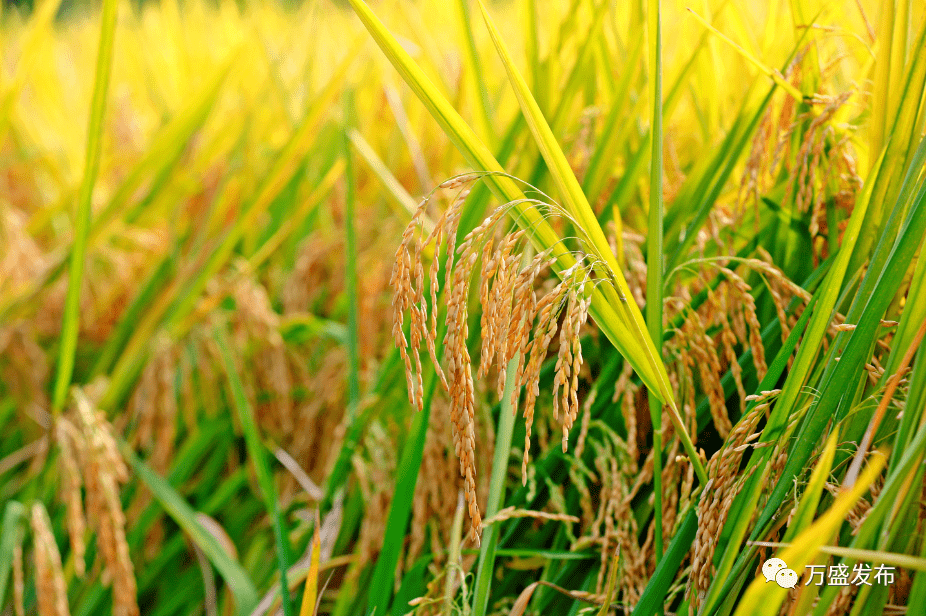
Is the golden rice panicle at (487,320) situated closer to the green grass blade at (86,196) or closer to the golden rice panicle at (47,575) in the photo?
the green grass blade at (86,196)

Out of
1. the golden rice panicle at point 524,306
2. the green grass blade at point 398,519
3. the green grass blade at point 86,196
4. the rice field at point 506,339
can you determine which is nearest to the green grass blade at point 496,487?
the rice field at point 506,339

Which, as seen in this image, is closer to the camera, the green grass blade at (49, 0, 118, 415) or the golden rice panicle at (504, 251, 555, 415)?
the golden rice panicle at (504, 251, 555, 415)

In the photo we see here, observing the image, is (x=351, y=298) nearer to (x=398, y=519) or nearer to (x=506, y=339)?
(x=398, y=519)

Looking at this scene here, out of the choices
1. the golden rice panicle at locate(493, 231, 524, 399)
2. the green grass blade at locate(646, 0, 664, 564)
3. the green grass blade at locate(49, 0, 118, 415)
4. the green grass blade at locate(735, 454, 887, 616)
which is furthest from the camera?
the green grass blade at locate(49, 0, 118, 415)

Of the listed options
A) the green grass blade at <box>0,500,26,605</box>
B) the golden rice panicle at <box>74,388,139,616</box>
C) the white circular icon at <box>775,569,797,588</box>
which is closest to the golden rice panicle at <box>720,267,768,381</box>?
the white circular icon at <box>775,569,797,588</box>

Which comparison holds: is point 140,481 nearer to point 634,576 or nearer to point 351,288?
point 351,288

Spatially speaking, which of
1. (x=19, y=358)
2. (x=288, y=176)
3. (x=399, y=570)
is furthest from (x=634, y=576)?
(x=19, y=358)

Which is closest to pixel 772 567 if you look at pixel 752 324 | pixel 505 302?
pixel 752 324

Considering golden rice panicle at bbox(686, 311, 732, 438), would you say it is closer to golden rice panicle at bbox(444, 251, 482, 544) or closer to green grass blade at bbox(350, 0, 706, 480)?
green grass blade at bbox(350, 0, 706, 480)
